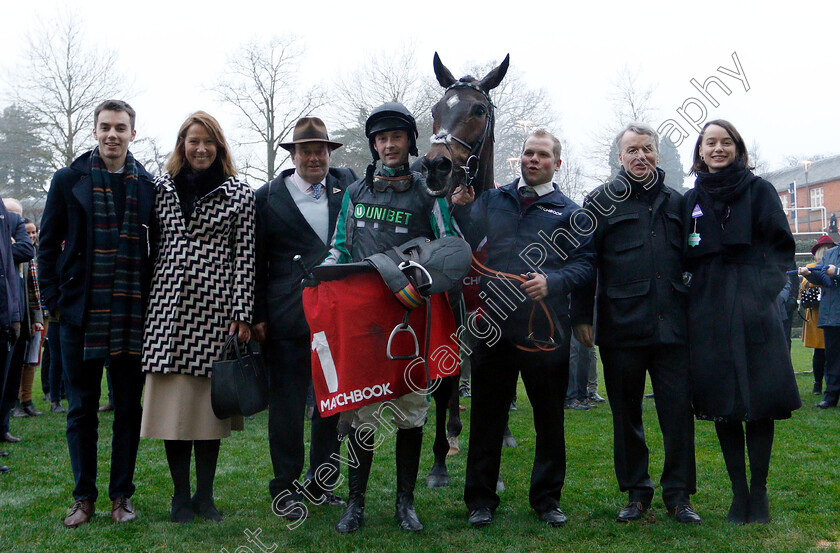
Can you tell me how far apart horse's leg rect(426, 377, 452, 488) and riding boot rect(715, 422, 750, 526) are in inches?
72.6

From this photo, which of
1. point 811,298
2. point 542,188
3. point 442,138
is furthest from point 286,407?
point 811,298

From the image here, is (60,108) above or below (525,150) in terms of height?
above

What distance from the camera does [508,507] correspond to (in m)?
4.13

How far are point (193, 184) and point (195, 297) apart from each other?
68 cm

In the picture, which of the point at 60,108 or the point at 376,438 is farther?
the point at 60,108

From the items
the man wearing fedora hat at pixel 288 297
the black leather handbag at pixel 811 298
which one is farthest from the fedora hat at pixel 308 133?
the black leather handbag at pixel 811 298

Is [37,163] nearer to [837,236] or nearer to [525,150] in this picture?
[525,150]

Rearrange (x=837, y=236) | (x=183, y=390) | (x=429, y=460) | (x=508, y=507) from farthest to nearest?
(x=837, y=236)
(x=429, y=460)
(x=508, y=507)
(x=183, y=390)

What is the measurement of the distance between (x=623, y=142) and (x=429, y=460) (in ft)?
10.1

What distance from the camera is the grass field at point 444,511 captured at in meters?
3.45

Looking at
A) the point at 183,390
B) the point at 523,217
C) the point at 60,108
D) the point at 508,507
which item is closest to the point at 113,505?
the point at 183,390

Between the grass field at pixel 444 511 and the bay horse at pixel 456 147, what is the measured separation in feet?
1.77

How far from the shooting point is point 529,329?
3709mm

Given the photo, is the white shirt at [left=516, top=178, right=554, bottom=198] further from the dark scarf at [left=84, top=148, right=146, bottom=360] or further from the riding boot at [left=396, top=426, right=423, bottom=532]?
the dark scarf at [left=84, top=148, right=146, bottom=360]
